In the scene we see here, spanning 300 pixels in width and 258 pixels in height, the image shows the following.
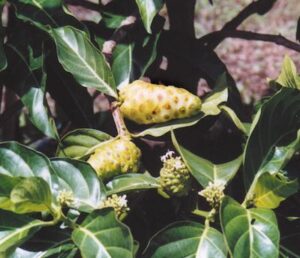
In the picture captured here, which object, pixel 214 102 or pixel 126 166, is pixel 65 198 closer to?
pixel 126 166

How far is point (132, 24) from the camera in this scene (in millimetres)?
1521

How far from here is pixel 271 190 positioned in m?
1.17

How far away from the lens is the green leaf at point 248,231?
43.4 inches

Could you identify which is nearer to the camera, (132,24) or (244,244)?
(244,244)

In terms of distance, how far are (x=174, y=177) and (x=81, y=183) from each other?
0.53 feet

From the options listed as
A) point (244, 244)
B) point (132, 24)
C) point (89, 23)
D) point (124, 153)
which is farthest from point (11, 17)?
point (244, 244)

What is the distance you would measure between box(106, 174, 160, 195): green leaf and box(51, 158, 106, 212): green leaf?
3 cm

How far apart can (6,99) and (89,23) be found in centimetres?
75

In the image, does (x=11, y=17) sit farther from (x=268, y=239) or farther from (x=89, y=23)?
(x=268, y=239)

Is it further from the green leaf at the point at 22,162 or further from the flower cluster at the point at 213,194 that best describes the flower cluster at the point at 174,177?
the green leaf at the point at 22,162

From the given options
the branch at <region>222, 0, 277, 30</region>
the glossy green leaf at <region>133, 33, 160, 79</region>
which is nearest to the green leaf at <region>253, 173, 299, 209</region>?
the glossy green leaf at <region>133, 33, 160, 79</region>

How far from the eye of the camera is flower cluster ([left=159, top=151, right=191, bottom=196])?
120 centimetres

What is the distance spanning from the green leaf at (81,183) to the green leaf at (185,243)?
0.41ft

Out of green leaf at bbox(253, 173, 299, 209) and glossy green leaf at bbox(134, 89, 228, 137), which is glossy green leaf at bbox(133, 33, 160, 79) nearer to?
glossy green leaf at bbox(134, 89, 228, 137)
